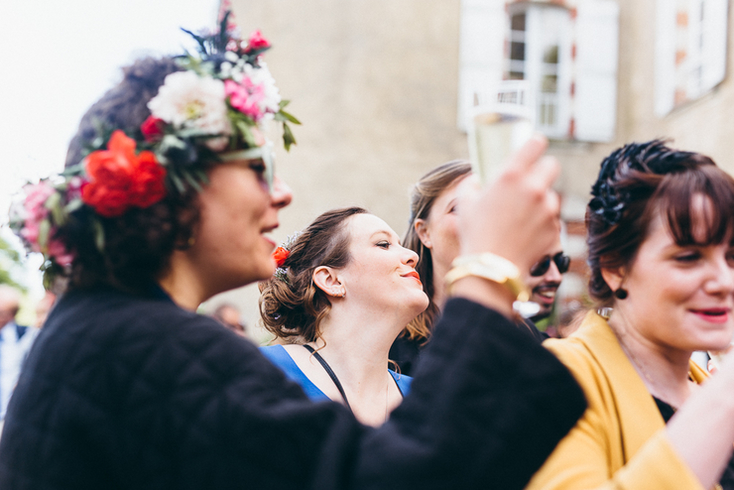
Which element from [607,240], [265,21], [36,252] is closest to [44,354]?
[36,252]

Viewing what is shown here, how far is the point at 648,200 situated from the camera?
1.73 meters

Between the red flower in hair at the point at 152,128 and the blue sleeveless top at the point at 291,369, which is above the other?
the red flower in hair at the point at 152,128

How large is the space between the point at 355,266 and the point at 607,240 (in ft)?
4.09

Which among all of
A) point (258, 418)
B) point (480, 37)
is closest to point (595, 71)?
point (480, 37)

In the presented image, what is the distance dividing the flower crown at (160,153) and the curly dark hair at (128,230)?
16mm

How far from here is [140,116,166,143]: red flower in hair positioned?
1292 millimetres

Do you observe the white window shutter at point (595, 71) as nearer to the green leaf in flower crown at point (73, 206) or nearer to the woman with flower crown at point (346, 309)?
the woman with flower crown at point (346, 309)

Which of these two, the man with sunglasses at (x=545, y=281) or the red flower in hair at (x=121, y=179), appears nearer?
the red flower in hair at (x=121, y=179)

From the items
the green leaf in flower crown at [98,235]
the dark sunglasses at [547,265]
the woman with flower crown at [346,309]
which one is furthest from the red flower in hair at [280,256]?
the green leaf in flower crown at [98,235]

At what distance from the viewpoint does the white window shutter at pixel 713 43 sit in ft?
23.6

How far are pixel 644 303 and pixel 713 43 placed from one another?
7.08 metres

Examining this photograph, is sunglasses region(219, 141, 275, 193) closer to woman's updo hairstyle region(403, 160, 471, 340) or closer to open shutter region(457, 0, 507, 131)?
woman's updo hairstyle region(403, 160, 471, 340)

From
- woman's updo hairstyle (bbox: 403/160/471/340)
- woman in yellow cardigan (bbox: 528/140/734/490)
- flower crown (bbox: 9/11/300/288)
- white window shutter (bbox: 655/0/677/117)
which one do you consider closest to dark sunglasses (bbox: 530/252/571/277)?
woman's updo hairstyle (bbox: 403/160/471/340)

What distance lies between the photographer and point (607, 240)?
1818 millimetres
